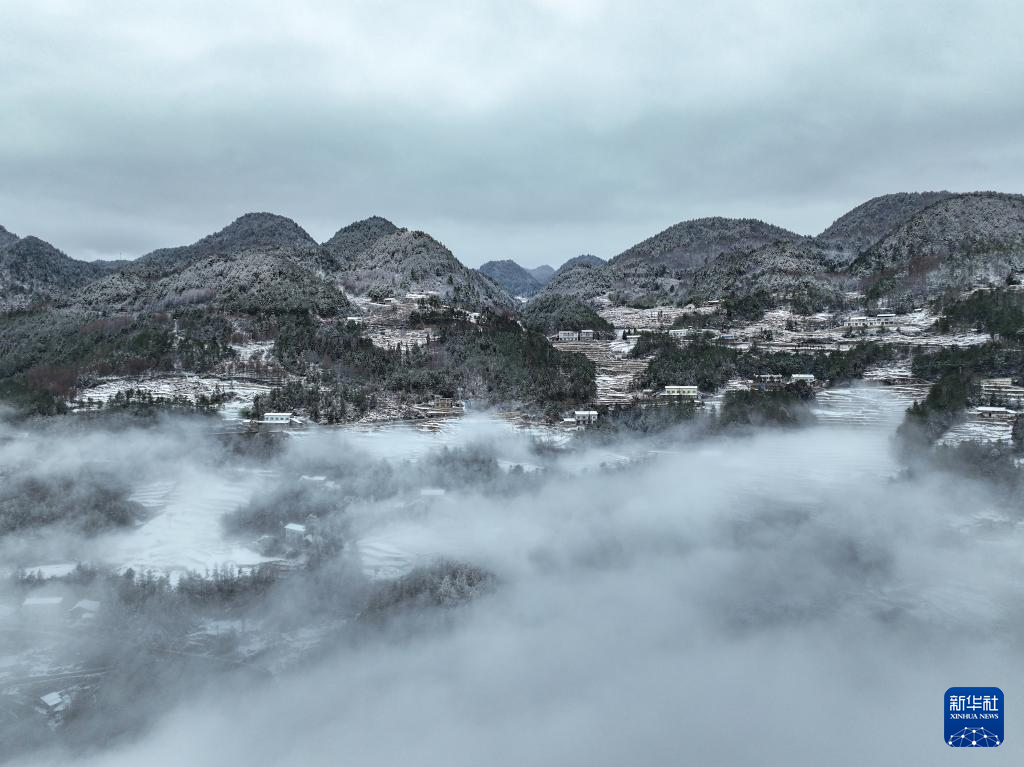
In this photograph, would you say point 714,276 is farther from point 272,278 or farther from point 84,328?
point 84,328

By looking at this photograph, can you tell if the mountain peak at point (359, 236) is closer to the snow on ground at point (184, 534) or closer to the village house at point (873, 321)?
the village house at point (873, 321)

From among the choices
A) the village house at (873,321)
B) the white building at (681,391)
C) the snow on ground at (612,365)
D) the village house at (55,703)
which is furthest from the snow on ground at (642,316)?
the village house at (55,703)

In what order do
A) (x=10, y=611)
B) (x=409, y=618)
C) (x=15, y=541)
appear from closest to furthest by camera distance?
(x=10, y=611), (x=409, y=618), (x=15, y=541)

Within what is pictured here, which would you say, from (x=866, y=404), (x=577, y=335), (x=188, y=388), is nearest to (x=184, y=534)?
(x=188, y=388)

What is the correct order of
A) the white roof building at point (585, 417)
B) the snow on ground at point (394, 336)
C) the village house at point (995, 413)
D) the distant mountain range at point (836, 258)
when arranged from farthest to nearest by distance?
the distant mountain range at point (836, 258), the snow on ground at point (394, 336), the white roof building at point (585, 417), the village house at point (995, 413)

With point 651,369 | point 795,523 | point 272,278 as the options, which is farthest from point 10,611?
point 272,278

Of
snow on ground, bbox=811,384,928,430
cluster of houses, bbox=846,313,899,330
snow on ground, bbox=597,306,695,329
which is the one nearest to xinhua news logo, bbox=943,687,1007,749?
snow on ground, bbox=811,384,928,430

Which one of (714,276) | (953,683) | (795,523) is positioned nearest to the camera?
(953,683)
